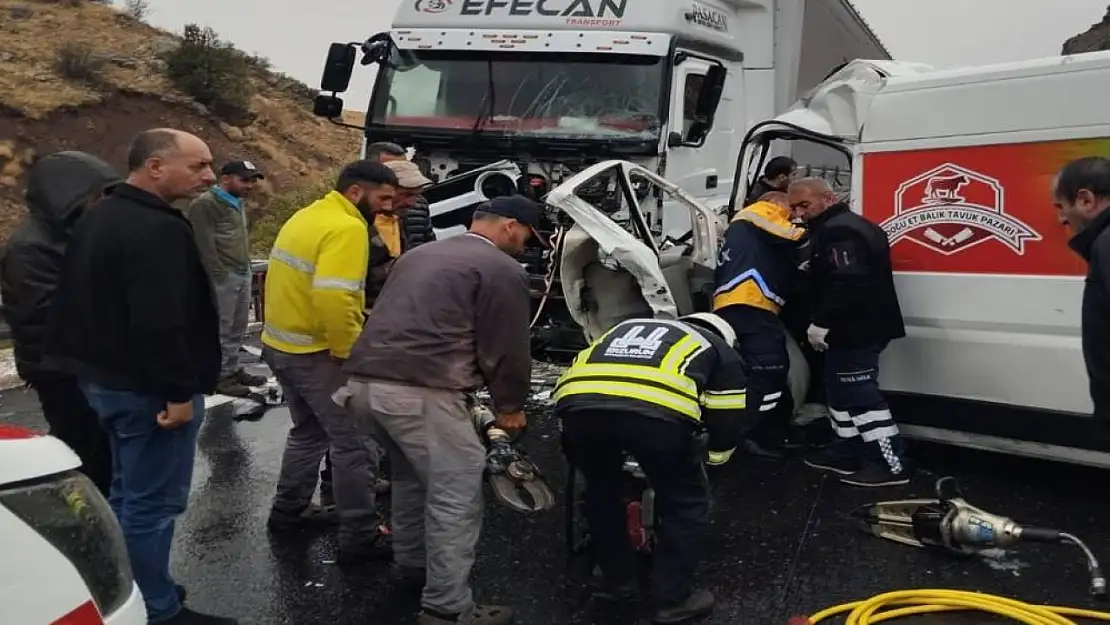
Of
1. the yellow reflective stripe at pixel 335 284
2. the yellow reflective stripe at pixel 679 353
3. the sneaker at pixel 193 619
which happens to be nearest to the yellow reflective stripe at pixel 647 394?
the yellow reflective stripe at pixel 679 353

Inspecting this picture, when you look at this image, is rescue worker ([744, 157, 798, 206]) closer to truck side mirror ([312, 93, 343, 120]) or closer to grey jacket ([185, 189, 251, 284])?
grey jacket ([185, 189, 251, 284])

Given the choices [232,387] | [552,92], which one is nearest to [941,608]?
[552,92]

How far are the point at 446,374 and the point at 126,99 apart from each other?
20.9 m

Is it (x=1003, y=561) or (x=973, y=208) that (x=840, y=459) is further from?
(x=973, y=208)

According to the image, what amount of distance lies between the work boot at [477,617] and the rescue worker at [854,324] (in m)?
2.37

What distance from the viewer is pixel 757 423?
581cm

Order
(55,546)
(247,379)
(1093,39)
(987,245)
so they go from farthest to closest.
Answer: (1093,39) < (247,379) < (987,245) < (55,546)

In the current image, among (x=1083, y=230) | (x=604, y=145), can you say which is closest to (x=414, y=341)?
(x=1083, y=230)

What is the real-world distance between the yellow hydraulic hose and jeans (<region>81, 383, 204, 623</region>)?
2.33 m

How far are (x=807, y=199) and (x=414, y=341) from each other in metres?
2.70

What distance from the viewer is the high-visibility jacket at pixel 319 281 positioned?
425 cm

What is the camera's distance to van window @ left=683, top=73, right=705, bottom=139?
25.1 ft

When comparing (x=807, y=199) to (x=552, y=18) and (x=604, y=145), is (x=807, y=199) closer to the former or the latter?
(x=604, y=145)

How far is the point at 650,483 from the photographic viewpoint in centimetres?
386
